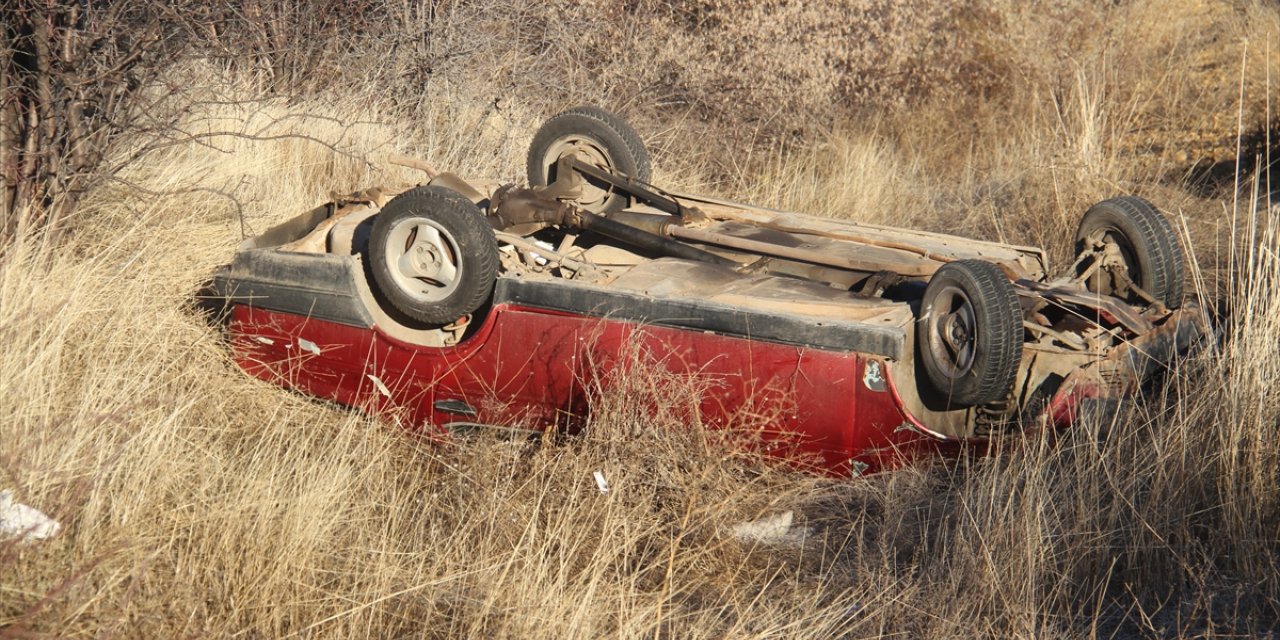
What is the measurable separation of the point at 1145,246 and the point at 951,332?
50.7 inches

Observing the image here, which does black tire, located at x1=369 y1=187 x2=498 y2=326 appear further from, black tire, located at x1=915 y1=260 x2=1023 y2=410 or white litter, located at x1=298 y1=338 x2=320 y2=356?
black tire, located at x1=915 y1=260 x2=1023 y2=410

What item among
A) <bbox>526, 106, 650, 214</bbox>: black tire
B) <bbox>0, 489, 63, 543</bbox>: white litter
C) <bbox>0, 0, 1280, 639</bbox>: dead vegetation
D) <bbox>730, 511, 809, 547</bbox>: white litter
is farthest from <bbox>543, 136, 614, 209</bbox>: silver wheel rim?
<bbox>0, 489, 63, 543</bbox>: white litter

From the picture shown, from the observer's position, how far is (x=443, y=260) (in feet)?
16.7

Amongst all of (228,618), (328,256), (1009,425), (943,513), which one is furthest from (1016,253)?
(228,618)

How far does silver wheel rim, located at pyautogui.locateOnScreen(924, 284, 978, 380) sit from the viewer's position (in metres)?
4.33

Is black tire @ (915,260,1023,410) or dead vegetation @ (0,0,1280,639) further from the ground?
black tire @ (915,260,1023,410)

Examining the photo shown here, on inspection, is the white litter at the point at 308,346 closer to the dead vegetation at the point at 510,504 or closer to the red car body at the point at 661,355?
the red car body at the point at 661,355

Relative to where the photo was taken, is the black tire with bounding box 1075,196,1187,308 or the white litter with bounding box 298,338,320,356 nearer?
the black tire with bounding box 1075,196,1187,308

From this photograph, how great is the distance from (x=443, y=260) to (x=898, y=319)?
1902 mm

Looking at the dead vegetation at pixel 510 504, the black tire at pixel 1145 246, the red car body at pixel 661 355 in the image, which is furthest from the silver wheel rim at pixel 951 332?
the black tire at pixel 1145 246

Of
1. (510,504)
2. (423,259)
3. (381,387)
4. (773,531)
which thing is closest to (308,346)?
(381,387)

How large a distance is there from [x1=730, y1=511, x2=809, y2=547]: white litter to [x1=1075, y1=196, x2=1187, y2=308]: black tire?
6.27 feet

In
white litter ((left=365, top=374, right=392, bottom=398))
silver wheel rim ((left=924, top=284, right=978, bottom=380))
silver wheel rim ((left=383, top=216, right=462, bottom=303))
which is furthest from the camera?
white litter ((left=365, top=374, right=392, bottom=398))

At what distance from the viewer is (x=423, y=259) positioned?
16.8 feet
